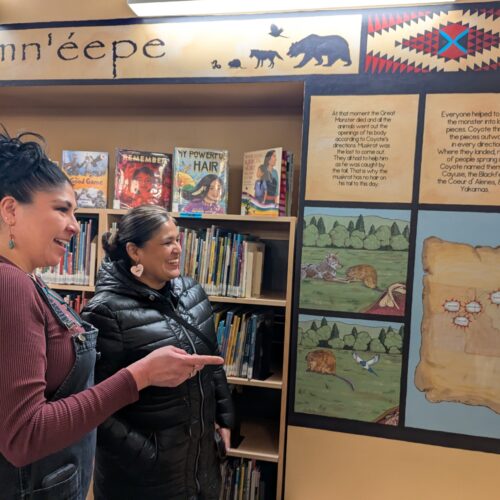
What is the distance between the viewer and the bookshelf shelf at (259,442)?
1.96 m

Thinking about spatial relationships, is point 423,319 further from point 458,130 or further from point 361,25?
point 361,25

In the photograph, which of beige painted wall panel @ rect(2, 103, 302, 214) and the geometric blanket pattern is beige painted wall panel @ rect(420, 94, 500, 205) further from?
beige painted wall panel @ rect(2, 103, 302, 214)

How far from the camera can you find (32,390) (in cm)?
79

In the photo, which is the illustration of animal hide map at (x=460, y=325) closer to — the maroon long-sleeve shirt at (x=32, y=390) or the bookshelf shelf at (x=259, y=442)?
the bookshelf shelf at (x=259, y=442)

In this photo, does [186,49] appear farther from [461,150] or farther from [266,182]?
[461,150]

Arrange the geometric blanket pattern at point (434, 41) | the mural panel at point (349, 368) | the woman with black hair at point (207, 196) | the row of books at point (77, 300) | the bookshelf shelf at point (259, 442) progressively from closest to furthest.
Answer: the geometric blanket pattern at point (434, 41)
the mural panel at point (349, 368)
the bookshelf shelf at point (259, 442)
the woman with black hair at point (207, 196)
the row of books at point (77, 300)

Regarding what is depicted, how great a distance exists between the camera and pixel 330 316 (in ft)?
6.23

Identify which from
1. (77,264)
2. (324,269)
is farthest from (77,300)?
(324,269)

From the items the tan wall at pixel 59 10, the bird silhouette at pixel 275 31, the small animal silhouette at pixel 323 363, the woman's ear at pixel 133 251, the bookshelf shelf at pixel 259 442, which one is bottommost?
the bookshelf shelf at pixel 259 442

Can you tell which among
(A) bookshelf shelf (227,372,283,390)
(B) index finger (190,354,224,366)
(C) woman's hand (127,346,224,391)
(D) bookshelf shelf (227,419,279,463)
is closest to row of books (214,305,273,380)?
(A) bookshelf shelf (227,372,283,390)

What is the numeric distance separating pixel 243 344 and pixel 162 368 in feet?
3.51

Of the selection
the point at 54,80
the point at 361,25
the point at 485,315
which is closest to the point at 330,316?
the point at 485,315

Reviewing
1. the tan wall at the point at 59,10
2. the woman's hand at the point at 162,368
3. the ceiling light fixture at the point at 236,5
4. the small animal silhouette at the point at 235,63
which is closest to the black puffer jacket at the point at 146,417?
the woman's hand at the point at 162,368

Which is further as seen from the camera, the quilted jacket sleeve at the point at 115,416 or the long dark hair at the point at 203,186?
the long dark hair at the point at 203,186
